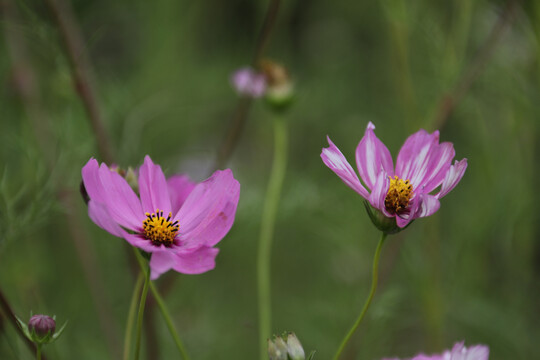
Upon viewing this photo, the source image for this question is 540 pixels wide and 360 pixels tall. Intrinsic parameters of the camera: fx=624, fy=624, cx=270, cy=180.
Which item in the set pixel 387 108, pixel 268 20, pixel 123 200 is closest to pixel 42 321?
pixel 123 200

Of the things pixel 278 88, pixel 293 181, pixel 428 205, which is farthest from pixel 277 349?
pixel 293 181

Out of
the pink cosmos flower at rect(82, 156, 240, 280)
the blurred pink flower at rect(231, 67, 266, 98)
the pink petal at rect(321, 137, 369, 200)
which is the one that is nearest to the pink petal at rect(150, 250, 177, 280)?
the pink cosmos flower at rect(82, 156, 240, 280)

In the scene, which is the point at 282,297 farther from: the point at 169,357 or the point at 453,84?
the point at 453,84

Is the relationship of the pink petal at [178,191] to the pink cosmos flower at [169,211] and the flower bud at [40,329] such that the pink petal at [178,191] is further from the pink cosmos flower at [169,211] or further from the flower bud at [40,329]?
the flower bud at [40,329]

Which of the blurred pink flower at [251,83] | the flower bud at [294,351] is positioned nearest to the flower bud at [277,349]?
the flower bud at [294,351]

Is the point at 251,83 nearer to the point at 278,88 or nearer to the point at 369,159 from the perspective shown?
the point at 278,88

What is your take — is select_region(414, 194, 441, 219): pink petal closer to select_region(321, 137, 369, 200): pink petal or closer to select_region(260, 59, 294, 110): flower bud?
select_region(321, 137, 369, 200): pink petal
